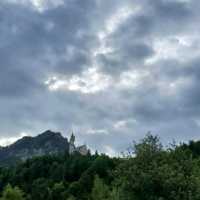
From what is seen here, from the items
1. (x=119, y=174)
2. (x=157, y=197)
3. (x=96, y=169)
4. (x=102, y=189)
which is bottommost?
(x=157, y=197)

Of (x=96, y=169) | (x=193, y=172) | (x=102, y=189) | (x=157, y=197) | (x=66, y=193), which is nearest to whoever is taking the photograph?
(x=157, y=197)

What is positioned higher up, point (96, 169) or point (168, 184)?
point (96, 169)

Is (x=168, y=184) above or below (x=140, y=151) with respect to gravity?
below

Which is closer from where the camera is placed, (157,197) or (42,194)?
(157,197)

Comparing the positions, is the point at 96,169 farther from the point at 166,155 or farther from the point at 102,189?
the point at 166,155

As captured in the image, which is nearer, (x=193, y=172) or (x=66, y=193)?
(x=193, y=172)

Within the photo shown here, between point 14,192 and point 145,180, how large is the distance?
8577cm

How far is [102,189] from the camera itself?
4862 inches

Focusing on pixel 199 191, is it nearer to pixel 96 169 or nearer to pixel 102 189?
pixel 102 189

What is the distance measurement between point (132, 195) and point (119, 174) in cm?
277

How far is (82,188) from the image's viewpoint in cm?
16500

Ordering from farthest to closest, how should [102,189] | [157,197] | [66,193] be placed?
[66,193] < [102,189] < [157,197]

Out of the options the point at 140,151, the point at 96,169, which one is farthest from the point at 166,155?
the point at 96,169

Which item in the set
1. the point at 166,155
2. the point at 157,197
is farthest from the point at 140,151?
the point at 157,197
